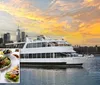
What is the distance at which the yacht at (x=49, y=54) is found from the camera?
10461mm

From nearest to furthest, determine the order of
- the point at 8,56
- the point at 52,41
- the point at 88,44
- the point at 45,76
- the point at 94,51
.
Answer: the point at 8,56
the point at 88,44
the point at 94,51
the point at 45,76
the point at 52,41

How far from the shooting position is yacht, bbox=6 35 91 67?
10.5m

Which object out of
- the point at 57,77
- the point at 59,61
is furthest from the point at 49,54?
the point at 57,77

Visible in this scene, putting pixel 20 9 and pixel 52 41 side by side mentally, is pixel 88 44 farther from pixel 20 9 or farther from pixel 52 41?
pixel 52 41

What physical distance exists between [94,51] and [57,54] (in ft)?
7.05

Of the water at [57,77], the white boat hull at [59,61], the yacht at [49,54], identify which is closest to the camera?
the water at [57,77]

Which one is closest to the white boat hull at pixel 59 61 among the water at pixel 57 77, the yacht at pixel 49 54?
the yacht at pixel 49 54

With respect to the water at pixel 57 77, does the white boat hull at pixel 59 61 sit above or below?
above

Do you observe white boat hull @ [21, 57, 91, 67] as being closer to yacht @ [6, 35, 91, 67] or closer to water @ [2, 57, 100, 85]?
yacht @ [6, 35, 91, 67]

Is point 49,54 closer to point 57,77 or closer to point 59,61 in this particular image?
point 59,61

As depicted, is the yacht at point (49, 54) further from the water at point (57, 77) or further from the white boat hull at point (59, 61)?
the water at point (57, 77)

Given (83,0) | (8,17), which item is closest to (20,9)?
(8,17)

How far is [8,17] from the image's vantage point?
7.99 meters

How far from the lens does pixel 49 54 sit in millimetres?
10633
